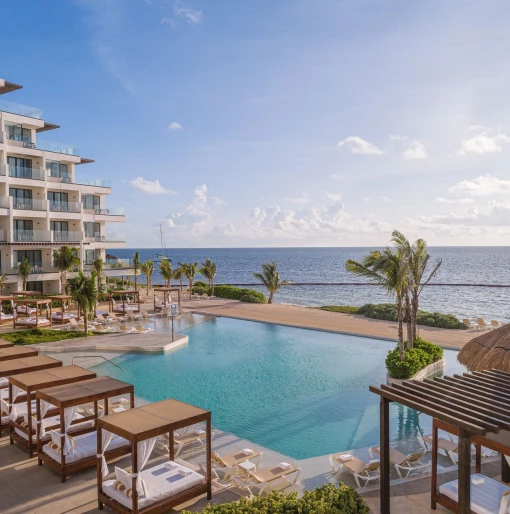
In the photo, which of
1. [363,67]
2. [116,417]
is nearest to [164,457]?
[116,417]

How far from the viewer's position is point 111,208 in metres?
44.7

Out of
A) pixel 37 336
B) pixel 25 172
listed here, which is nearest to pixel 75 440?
pixel 37 336

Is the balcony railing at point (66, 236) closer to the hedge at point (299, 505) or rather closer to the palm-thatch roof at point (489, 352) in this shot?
the palm-thatch roof at point (489, 352)

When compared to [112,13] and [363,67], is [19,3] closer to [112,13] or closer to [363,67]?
[112,13]

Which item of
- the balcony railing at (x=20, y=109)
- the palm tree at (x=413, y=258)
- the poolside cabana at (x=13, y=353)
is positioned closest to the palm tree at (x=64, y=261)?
the balcony railing at (x=20, y=109)

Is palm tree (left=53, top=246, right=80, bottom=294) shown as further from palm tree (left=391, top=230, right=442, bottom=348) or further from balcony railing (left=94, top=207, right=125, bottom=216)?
palm tree (left=391, top=230, right=442, bottom=348)

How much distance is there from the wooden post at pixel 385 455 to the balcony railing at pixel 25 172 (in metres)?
36.0

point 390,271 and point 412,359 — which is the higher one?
point 390,271

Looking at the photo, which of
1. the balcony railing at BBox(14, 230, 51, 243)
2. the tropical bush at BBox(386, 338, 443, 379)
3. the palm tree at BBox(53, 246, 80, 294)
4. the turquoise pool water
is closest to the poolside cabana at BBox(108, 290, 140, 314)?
the palm tree at BBox(53, 246, 80, 294)

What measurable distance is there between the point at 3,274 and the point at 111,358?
17.4m

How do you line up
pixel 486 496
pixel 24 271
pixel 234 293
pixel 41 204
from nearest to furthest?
pixel 486 496, pixel 24 271, pixel 41 204, pixel 234 293

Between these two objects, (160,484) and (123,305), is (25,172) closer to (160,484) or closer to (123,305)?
(123,305)

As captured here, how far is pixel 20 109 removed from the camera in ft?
124

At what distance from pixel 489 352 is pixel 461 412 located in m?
6.12
